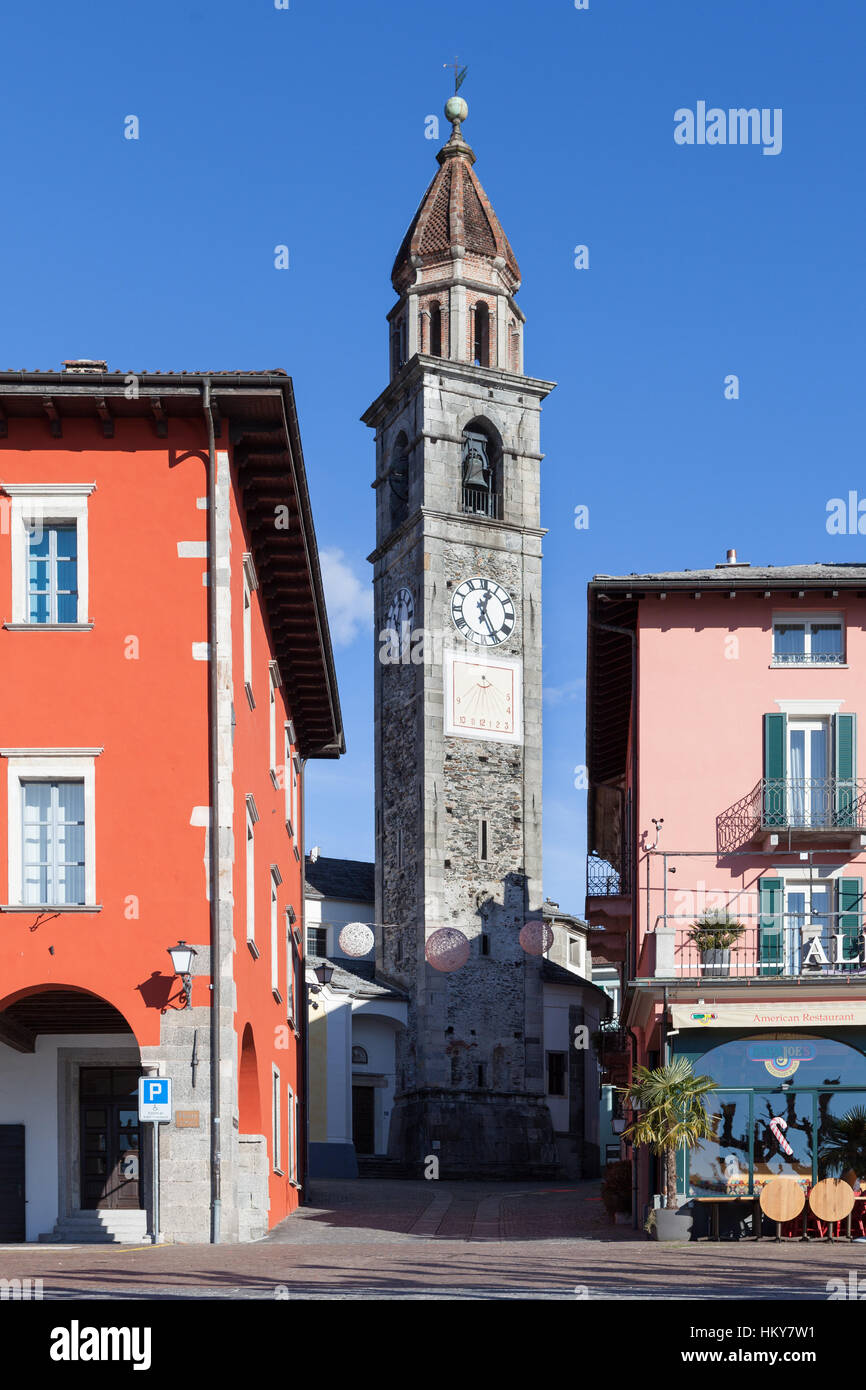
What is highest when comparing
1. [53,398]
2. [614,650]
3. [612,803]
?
[53,398]

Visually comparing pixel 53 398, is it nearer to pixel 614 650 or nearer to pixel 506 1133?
pixel 614 650

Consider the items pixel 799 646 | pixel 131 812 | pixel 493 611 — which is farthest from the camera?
pixel 493 611

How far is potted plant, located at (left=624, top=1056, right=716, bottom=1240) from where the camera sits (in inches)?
981

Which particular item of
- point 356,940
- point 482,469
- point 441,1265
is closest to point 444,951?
point 356,940

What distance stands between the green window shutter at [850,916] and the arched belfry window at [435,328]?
4030 cm

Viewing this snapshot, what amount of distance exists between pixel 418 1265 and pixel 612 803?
2958 cm

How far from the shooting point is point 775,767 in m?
30.9

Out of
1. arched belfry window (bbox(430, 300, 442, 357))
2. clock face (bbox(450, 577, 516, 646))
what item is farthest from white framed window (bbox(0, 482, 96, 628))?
arched belfry window (bbox(430, 300, 442, 357))

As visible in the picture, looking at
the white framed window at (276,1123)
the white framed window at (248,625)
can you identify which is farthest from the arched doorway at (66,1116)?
the white framed window at (248,625)

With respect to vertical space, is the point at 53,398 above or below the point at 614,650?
above

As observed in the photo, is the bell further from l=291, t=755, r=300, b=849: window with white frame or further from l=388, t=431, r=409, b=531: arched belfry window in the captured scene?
l=291, t=755, r=300, b=849: window with white frame

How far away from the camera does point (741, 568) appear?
34.7m

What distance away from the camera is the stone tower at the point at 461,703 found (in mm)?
60969
